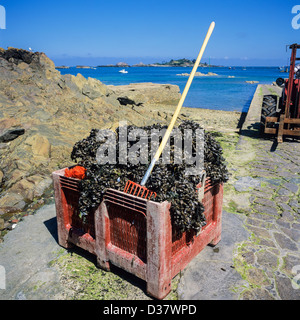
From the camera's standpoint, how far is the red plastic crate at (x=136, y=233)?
293 centimetres

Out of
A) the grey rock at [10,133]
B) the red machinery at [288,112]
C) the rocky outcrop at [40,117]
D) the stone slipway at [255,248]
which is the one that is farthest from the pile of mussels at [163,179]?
the red machinery at [288,112]

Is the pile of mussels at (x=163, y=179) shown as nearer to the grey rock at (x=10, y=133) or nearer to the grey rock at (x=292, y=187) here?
the grey rock at (x=292, y=187)

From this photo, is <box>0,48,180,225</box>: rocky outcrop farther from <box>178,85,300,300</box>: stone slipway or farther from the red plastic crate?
<box>178,85,300,300</box>: stone slipway

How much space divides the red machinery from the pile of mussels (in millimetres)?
7306

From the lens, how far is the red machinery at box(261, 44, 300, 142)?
9.80 meters

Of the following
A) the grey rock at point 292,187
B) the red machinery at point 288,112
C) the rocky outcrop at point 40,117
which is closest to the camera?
the grey rock at point 292,187

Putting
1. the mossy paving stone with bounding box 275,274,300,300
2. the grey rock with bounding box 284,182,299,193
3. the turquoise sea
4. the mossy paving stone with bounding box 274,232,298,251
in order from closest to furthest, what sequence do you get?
the mossy paving stone with bounding box 275,274,300,300, the mossy paving stone with bounding box 274,232,298,251, the grey rock with bounding box 284,182,299,193, the turquoise sea

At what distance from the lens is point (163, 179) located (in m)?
3.10

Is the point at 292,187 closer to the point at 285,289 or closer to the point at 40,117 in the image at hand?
the point at 285,289

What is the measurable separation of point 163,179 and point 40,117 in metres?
6.95

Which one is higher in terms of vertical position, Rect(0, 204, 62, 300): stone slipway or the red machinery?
the red machinery

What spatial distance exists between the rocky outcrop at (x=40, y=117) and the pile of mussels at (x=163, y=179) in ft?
8.52

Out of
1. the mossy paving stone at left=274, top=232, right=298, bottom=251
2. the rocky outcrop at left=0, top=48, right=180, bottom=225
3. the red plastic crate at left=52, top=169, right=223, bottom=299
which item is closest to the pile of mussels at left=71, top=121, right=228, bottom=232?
Answer: the red plastic crate at left=52, top=169, right=223, bottom=299

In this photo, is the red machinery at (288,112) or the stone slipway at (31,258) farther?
the red machinery at (288,112)
